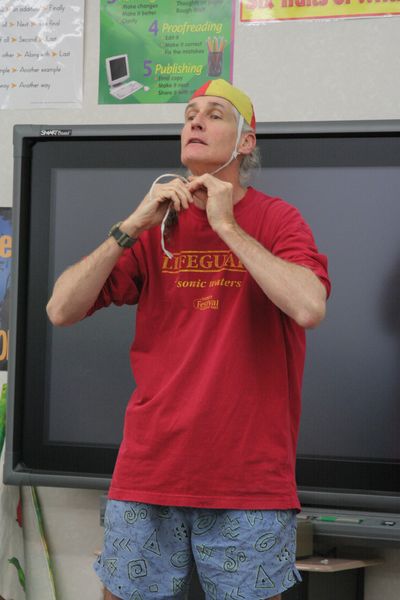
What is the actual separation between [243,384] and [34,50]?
1912mm

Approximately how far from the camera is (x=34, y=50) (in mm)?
3221

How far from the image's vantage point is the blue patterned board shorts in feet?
5.42

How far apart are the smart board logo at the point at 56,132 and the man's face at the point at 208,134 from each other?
1084mm

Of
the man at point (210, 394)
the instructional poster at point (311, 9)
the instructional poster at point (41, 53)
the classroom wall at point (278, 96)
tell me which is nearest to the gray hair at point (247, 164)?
the man at point (210, 394)

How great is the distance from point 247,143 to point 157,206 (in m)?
0.25

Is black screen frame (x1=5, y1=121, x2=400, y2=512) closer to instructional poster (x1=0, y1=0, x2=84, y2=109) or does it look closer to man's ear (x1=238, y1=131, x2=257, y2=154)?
instructional poster (x1=0, y1=0, x2=84, y2=109)

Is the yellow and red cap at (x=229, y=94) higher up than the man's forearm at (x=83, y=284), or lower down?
higher up

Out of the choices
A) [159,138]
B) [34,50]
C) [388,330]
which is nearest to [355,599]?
[388,330]

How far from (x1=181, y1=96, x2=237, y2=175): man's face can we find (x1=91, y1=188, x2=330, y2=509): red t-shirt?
10cm

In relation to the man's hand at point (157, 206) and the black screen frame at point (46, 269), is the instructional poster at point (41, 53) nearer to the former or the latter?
the black screen frame at point (46, 269)

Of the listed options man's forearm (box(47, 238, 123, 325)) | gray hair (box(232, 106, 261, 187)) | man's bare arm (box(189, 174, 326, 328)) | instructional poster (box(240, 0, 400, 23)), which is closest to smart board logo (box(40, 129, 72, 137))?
instructional poster (box(240, 0, 400, 23))

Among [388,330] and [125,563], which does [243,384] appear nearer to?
[125,563]

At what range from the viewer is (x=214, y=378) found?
168cm

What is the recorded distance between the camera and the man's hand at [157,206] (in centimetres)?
178
